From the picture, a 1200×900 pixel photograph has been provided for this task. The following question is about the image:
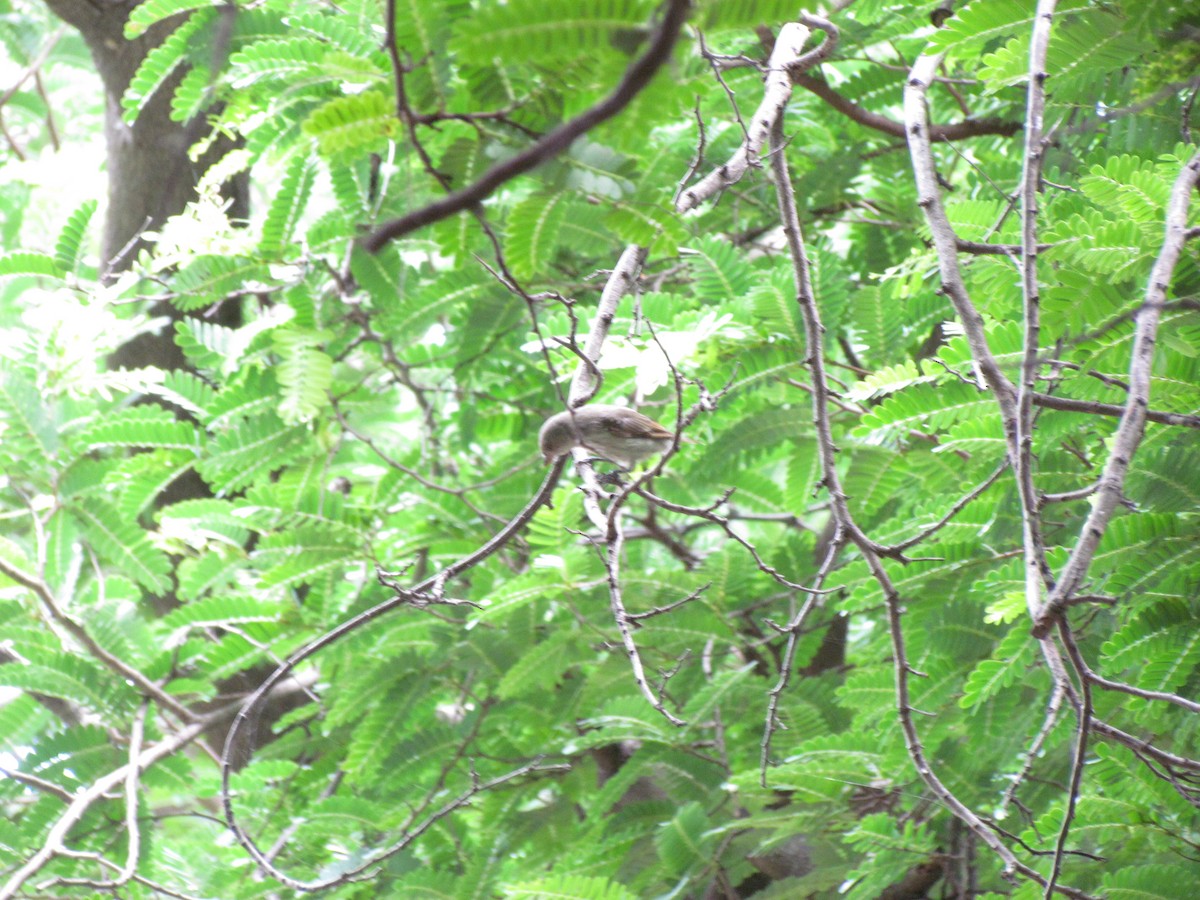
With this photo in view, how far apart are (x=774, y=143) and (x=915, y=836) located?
1601 millimetres

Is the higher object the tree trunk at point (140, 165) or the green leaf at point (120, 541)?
the tree trunk at point (140, 165)

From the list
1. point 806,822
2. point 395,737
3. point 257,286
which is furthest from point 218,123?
point 806,822

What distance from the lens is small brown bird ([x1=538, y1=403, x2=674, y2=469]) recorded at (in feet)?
7.20

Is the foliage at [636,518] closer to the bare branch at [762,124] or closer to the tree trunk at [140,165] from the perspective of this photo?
the bare branch at [762,124]

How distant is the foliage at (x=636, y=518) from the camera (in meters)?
2.11

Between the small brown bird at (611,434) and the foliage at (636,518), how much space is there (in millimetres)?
99

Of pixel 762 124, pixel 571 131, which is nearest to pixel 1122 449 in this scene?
pixel 762 124

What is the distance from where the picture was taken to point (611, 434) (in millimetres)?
2271

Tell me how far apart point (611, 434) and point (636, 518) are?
4.10 ft

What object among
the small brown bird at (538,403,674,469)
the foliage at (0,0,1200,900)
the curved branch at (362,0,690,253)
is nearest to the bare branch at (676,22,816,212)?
the foliage at (0,0,1200,900)

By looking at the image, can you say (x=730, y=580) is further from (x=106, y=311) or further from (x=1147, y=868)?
(x=106, y=311)

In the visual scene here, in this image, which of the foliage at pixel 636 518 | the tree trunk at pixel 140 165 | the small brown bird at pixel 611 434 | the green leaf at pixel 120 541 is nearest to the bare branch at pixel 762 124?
the foliage at pixel 636 518

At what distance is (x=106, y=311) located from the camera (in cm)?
334

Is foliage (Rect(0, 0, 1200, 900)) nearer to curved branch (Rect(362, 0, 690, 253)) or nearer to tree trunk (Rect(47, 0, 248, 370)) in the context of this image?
tree trunk (Rect(47, 0, 248, 370))
